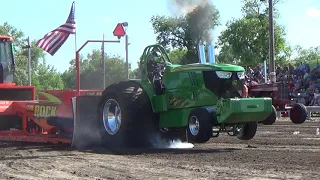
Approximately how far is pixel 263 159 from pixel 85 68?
19.9 metres

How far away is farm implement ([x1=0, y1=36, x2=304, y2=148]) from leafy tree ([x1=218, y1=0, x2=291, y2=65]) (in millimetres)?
37608

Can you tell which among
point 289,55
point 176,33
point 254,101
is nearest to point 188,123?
point 254,101

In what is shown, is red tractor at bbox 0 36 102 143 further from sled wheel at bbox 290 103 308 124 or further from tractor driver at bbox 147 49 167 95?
sled wheel at bbox 290 103 308 124

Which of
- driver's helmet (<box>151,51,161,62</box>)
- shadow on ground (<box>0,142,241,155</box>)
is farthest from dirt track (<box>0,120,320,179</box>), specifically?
driver's helmet (<box>151,51,161,62</box>)

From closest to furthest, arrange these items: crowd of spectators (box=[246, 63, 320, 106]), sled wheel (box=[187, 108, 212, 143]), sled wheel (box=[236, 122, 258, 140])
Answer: sled wheel (box=[187, 108, 212, 143]) → sled wheel (box=[236, 122, 258, 140]) → crowd of spectators (box=[246, 63, 320, 106])

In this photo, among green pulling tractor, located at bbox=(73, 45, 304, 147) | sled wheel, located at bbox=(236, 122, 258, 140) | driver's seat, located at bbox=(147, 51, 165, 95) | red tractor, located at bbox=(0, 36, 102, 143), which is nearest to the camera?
green pulling tractor, located at bbox=(73, 45, 304, 147)

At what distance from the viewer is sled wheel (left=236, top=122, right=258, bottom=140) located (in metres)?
12.1

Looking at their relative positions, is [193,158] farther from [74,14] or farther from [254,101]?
[74,14]

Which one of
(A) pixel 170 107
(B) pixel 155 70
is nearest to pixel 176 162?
(A) pixel 170 107

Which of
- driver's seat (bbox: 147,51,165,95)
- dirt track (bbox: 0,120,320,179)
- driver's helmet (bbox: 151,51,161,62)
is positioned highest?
driver's helmet (bbox: 151,51,161,62)

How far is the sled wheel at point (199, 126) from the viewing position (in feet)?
36.4

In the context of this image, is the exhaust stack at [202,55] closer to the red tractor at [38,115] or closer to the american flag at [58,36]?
the red tractor at [38,115]

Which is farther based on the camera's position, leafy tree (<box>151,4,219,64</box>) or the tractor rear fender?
leafy tree (<box>151,4,219,64</box>)

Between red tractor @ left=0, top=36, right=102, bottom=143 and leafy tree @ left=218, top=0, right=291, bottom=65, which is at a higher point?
leafy tree @ left=218, top=0, right=291, bottom=65
